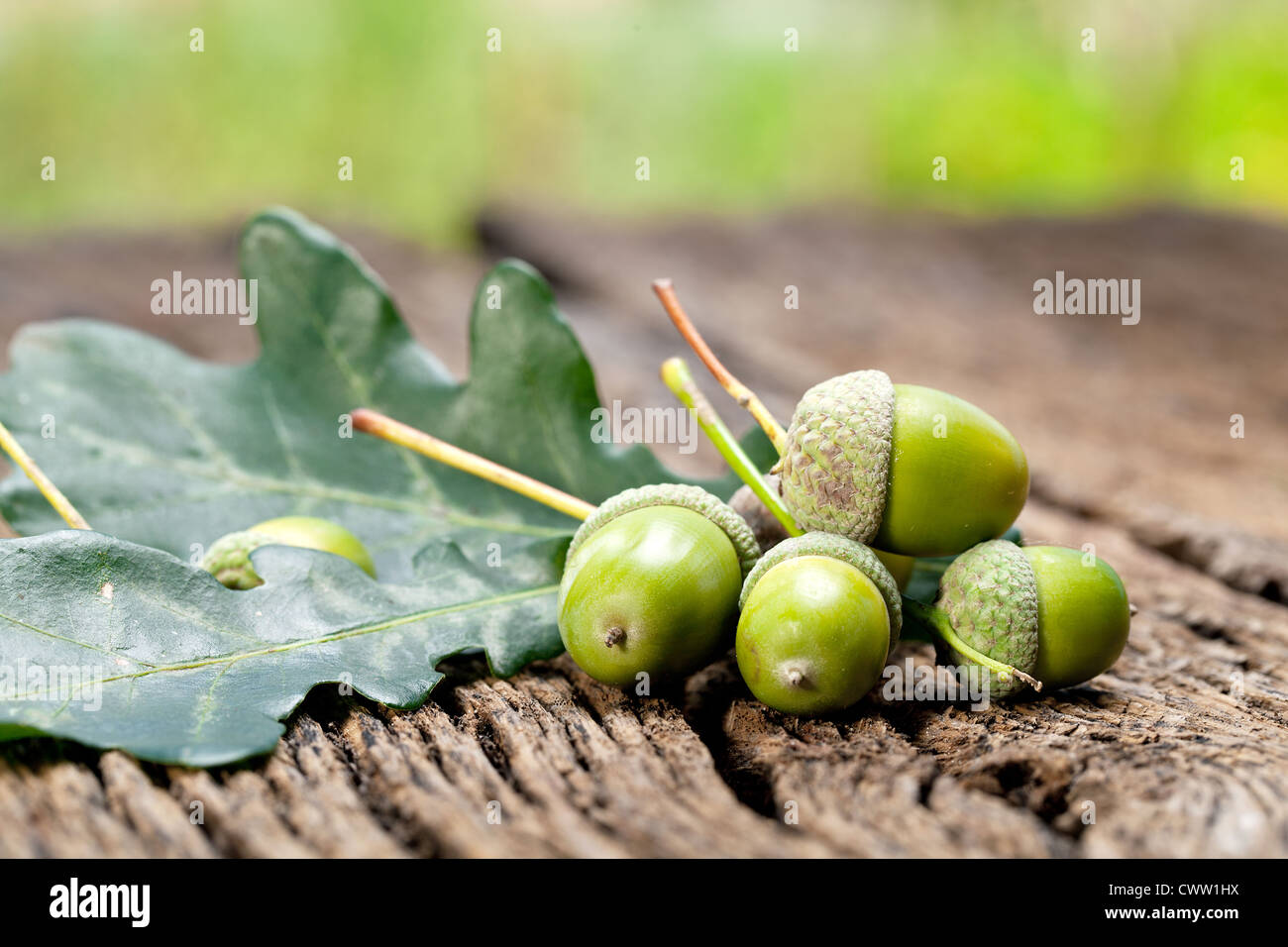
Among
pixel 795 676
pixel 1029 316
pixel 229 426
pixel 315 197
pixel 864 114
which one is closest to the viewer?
pixel 795 676

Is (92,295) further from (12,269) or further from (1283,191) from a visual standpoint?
(1283,191)

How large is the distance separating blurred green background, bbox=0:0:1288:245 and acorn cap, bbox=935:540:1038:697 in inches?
93.4

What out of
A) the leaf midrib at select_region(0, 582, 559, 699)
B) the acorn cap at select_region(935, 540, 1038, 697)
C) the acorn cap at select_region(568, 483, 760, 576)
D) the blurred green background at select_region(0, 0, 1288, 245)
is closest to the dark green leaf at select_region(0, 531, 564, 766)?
the leaf midrib at select_region(0, 582, 559, 699)

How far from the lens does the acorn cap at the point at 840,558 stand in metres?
0.81

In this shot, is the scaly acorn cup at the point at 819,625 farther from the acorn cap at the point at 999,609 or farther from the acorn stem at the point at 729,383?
the acorn stem at the point at 729,383

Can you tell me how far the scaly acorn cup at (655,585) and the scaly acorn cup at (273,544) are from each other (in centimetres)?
24

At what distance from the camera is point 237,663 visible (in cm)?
80

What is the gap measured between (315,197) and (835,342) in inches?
82.4

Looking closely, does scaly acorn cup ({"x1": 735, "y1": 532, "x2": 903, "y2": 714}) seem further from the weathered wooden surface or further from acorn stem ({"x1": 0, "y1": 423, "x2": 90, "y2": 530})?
acorn stem ({"x1": 0, "y1": 423, "x2": 90, "y2": 530})

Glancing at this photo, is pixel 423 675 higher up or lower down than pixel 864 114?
lower down

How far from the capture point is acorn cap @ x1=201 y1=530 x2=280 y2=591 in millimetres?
928

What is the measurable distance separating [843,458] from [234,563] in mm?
542
